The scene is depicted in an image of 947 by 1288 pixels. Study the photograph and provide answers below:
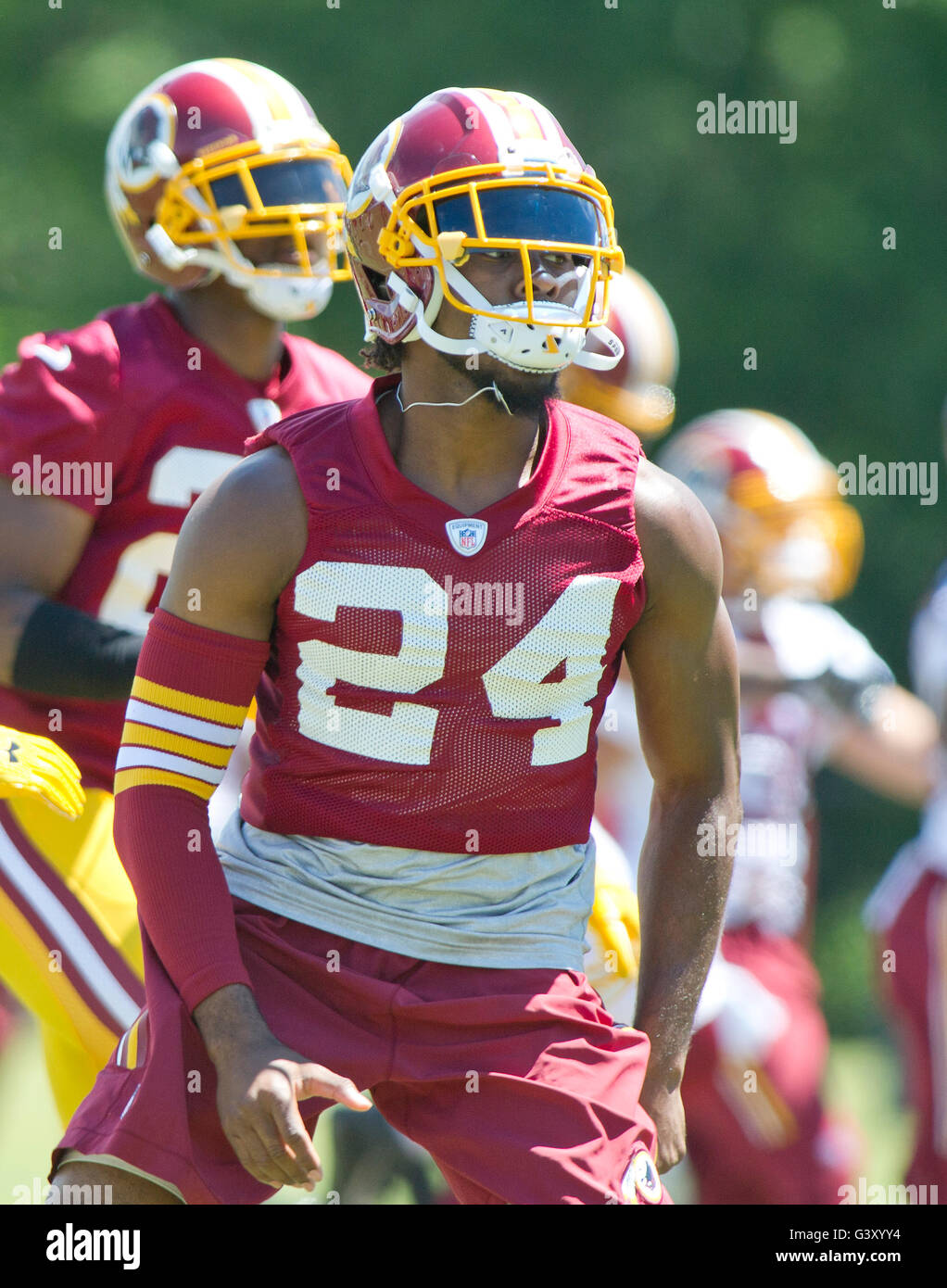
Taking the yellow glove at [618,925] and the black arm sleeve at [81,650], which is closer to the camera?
the yellow glove at [618,925]

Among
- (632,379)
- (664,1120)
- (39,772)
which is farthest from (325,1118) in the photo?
(664,1120)

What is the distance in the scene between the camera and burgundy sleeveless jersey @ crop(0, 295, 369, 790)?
10.7 feet

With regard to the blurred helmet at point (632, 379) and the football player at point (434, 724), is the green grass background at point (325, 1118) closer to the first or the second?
the blurred helmet at point (632, 379)

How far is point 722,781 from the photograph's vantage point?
249 centimetres

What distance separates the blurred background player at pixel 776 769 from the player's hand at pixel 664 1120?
1.56m

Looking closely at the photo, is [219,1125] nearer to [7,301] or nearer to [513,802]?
[513,802]

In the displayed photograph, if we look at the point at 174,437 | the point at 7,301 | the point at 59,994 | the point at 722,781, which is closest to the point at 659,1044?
the point at 722,781

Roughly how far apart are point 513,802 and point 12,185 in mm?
8568

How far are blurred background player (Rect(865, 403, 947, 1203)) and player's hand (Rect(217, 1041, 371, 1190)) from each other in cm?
249

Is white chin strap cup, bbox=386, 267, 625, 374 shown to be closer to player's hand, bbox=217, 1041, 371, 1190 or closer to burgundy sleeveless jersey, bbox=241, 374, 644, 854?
burgundy sleeveless jersey, bbox=241, 374, 644, 854

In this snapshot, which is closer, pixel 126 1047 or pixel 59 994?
pixel 126 1047

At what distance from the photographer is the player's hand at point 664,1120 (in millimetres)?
2441

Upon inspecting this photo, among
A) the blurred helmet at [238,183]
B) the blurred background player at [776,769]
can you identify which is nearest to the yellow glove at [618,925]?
the blurred background player at [776,769]

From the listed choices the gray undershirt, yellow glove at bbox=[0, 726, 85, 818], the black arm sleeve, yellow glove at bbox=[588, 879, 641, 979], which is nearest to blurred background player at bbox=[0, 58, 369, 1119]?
the black arm sleeve
